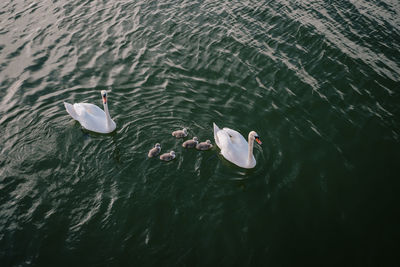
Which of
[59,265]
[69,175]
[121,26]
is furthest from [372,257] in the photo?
[121,26]

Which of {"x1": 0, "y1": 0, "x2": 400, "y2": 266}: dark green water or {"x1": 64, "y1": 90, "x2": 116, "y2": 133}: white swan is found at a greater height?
{"x1": 64, "y1": 90, "x2": 116, "y2": 133}: white swan

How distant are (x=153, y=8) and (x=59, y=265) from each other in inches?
568

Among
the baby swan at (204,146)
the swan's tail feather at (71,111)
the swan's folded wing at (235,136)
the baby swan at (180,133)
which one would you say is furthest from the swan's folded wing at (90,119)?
the swan's folded wing at (235,136)

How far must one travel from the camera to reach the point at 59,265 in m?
7.55

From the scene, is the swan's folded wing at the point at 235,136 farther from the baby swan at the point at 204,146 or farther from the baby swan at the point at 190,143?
the baby swan at the point at 190,143

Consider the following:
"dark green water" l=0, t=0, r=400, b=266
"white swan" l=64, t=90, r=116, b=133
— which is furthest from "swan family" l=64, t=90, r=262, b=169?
"dark green water" l=0, t=0, r=400, b=266

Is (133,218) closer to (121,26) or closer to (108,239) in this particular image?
(108,239)

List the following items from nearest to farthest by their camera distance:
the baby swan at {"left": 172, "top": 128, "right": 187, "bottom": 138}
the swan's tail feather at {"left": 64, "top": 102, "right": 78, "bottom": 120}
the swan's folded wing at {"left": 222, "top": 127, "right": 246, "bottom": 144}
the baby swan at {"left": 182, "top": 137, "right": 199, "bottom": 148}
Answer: the baby swan at {"left": 182, "top": 137, "right": 199, "bottom": 148} < the swan's folded wing at {"left": 222, "top": 127, "right": 246, "bottom": 144} < the baby swan at {"left": 172, "top": 128, "right": 187, "bottom": 138} < the swan's tail feather at {"left": 64, "top": 102, "right": 78, "bottom": 120}

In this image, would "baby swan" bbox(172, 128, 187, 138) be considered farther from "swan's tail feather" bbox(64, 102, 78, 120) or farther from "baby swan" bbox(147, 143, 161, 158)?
"swan's tail feather" bbox(64, 102, 78, 120)

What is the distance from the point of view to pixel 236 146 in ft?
33.7

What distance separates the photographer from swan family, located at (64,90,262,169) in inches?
393

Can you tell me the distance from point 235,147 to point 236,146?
0.28ft

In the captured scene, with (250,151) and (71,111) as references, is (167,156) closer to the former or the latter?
(250,151)

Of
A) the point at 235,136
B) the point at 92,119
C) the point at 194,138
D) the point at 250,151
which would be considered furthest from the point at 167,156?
the point at 92,119
